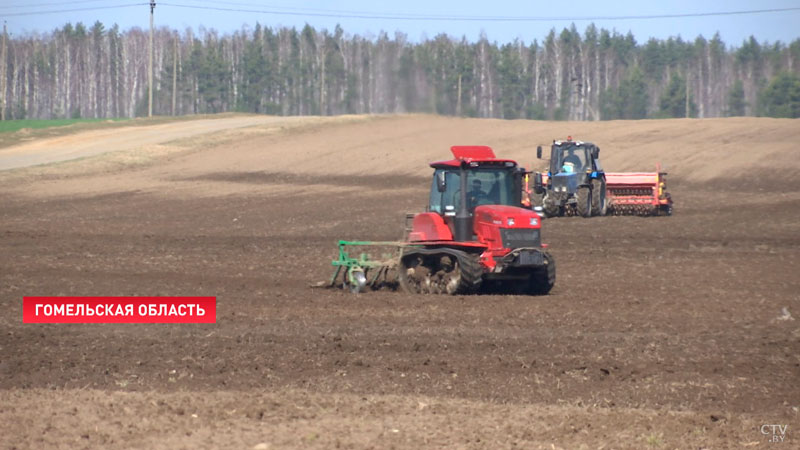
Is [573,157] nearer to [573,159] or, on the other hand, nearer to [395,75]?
[573,159]

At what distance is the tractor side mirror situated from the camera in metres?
15.1

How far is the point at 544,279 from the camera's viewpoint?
1558 cm

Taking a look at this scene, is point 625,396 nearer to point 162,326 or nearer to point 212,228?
point 162,326

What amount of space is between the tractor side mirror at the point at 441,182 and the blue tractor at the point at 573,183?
12.9m

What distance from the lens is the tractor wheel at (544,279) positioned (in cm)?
1542

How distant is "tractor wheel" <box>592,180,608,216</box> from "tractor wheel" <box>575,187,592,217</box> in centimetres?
25

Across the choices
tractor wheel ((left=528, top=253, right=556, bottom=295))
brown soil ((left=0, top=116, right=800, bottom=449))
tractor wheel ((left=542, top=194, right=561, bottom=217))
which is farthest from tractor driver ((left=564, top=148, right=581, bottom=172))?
tractor wheel ((left=528, top=253, right=556, bottom=295))

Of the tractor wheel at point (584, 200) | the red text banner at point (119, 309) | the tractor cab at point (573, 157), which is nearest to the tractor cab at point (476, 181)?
the red text banner at point (119, 309)

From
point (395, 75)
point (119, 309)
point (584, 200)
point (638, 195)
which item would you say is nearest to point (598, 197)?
point (584, 200)

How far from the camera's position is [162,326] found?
12.7 meters

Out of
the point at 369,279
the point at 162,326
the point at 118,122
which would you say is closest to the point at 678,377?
the point at 162,326

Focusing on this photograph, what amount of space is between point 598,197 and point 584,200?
20.7 inches

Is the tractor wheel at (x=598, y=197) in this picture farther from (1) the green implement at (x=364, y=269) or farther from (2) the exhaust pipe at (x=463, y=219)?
(2) the exhaust pipe at (x=463, y=219)

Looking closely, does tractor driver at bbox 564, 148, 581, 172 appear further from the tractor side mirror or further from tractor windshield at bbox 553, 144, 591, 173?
the tractor side mirror
